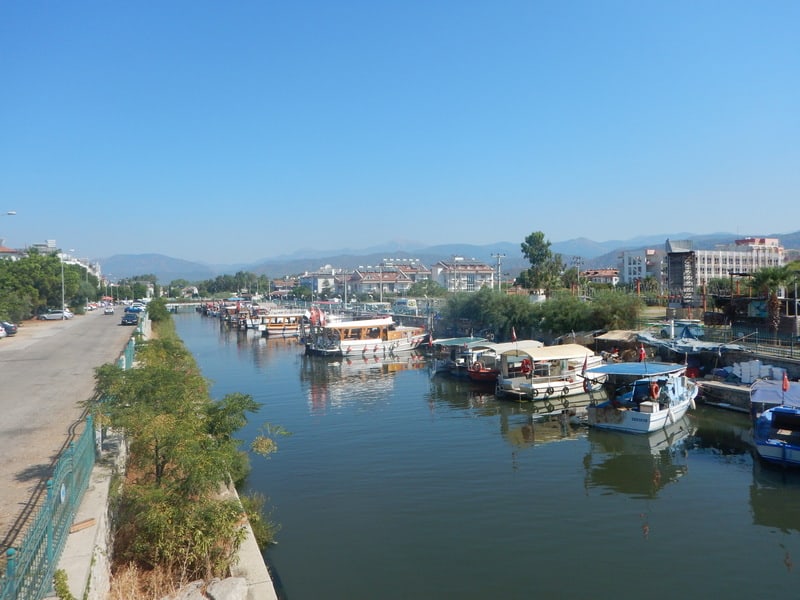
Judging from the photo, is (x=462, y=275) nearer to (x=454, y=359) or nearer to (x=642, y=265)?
(x=642, y=265)

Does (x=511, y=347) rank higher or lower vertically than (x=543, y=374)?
higher

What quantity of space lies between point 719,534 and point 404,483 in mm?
8575

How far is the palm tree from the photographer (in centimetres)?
3400

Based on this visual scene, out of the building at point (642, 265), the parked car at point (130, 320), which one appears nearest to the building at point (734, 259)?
the building at point (642, 265)

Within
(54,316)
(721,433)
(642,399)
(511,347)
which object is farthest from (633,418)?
(54,316)

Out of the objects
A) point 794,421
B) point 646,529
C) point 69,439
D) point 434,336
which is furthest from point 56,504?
point 434,336

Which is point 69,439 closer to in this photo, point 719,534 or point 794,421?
point 719,534

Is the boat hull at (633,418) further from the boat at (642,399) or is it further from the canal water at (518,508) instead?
the canal water at (518,508)

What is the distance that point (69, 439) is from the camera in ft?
49.0

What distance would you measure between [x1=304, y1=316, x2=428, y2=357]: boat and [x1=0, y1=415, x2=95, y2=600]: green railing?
41.7 m

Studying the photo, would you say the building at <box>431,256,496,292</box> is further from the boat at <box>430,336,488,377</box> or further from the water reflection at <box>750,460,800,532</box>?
the water reflection at <box>750,460,800,532</box>

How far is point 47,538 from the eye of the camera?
8.09 metres

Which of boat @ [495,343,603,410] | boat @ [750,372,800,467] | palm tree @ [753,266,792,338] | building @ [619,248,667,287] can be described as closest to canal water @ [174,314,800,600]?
boat @ [750,372,800,467]

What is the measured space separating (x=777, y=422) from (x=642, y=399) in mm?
5995
